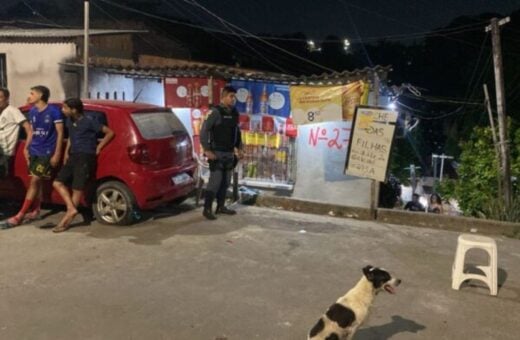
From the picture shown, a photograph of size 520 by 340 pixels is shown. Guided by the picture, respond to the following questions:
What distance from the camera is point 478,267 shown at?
193 inches

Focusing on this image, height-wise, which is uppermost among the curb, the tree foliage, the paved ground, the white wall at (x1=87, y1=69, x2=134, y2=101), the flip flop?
the white wall at (x1=87, y1=69, x2=134, y2=101)

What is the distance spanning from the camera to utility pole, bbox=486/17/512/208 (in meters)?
7.43

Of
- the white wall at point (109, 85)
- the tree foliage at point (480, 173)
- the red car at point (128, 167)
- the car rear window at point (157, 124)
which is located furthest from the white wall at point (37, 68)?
the tree foliage at point (480, 173)

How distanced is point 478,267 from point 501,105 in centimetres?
353

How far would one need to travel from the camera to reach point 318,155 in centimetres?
893

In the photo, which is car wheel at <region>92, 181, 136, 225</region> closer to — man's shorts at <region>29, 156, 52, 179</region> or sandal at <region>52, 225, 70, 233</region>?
sandal at <region>52, 225, 70, 233</region>

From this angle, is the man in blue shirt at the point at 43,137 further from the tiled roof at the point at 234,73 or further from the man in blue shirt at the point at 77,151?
the tiled roof at the point at 234,73

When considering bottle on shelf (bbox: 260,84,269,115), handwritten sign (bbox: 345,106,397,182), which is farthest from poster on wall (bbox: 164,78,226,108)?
handwritten sign (bbox: 345,106,397,182)

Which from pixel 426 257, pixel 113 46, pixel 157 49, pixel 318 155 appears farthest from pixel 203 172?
pixel 157 49

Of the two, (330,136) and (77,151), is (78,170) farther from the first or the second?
(330,136)

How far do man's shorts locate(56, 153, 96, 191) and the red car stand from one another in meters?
0.27

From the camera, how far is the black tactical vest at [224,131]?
22.9 ft

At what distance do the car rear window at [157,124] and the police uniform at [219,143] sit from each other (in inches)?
20.3

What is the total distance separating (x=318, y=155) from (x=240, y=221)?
7.74ft
